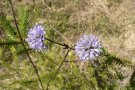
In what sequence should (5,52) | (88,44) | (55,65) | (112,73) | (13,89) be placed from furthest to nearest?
(5,52) < (13,89) < (55,65) < (112,73) < (88,44)

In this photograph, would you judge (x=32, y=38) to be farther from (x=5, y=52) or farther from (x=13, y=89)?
(x=5, y=52)

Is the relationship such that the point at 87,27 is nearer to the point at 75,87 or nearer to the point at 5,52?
the point at 5,52

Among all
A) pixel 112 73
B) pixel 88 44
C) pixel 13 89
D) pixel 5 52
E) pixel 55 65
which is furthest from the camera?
pixel 5 52

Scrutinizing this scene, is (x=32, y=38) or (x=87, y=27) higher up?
(x=32, y=38)

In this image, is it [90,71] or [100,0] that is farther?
[100,0]

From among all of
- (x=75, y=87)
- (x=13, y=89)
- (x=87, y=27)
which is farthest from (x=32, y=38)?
(x=87, y=27)

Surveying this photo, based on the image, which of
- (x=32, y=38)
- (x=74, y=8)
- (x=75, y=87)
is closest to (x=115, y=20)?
(x=74, y=8)

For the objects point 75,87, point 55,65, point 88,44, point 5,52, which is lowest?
point 5,52
